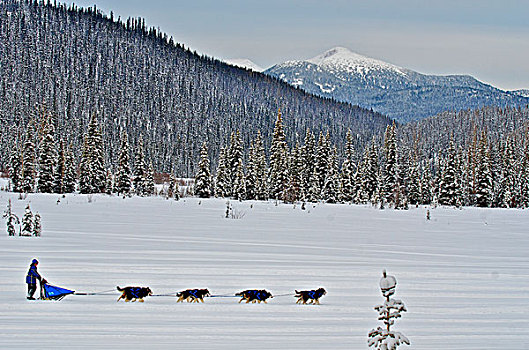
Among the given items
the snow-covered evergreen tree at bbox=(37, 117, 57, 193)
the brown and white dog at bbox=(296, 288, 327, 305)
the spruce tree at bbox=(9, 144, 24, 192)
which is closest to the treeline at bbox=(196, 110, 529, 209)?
the snow-covered evergreen tree at bbox=(37, 117, 57, 193)

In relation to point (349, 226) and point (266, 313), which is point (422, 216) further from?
point (266, 313)

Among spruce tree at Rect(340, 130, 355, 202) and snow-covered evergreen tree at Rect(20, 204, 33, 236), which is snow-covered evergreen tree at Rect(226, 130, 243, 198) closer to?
spruce tree at Rect(340, 130, 355, 202)

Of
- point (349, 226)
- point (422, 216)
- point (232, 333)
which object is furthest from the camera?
point (422, 216)

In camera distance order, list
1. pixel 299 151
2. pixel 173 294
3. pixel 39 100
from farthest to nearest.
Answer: pixel 39 100, pixel 299 151, pixel 173 294

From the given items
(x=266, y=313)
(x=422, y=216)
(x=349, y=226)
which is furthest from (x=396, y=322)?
(x=422, y=216)

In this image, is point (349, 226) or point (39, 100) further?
point (39, 100)

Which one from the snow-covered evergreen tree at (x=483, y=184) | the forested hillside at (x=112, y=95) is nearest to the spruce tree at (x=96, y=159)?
the snow-covered evergreen tree at (x=483, y=184)

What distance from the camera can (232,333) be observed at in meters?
7.84

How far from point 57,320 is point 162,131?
5767 inches

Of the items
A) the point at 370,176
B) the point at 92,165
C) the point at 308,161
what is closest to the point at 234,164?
the point at 308,161

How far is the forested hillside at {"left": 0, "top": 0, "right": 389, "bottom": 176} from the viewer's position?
438ft

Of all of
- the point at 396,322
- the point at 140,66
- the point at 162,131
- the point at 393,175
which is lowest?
the point at 396,322

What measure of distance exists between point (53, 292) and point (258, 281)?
463 cm

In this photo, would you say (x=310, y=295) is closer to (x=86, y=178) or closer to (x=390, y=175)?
(x=390, y=175)
